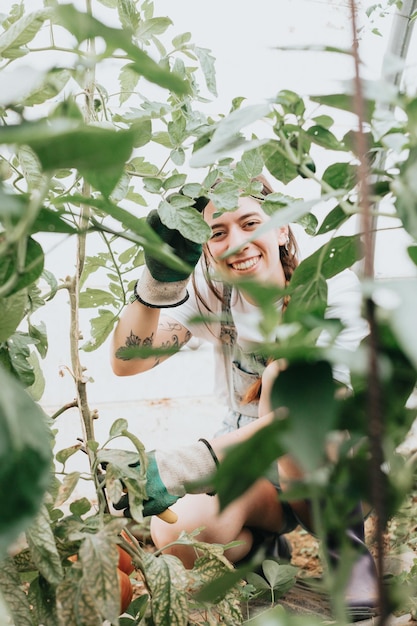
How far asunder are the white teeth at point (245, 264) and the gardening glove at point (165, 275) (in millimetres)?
246

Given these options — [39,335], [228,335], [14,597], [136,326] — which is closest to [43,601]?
[14,597]

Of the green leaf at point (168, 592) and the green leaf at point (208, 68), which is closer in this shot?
the green leaf at point (168, 592)

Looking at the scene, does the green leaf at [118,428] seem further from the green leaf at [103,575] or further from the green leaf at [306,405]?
the green leaf at [306,405]

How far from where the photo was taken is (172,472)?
3.51 feet

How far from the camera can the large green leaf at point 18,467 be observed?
0.89ft

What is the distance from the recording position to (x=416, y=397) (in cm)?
44

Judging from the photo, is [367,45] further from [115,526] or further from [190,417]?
[115,526]

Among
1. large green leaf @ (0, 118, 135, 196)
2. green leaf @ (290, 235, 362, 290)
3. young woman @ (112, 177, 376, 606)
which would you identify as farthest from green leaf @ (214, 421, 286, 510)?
young woman @ (112, 177, 376, 606)

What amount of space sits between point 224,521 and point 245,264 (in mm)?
598

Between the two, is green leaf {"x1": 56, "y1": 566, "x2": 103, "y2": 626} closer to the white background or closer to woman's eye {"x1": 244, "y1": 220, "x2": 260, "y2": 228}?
woman's eye {"x1": 244, "y1": 220, "x2": 260, "y2": 228}

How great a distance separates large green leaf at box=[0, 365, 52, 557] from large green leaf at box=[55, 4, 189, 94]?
16cm

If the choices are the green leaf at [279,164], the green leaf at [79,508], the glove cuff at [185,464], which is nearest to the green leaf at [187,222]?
the green leaf at [279,164]

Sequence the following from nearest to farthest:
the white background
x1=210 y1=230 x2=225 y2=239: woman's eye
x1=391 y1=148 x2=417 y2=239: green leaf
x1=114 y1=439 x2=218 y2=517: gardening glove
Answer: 1. x1=391 y1=148 x2=417 y2=239: green leaf
2. x1=114 y1=439 x2=218 y2=517: gardening glove
3. x1=210 y1=230 x2=225 y2=239: woman's eye
4. the white background

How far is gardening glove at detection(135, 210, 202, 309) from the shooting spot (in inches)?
38.9
